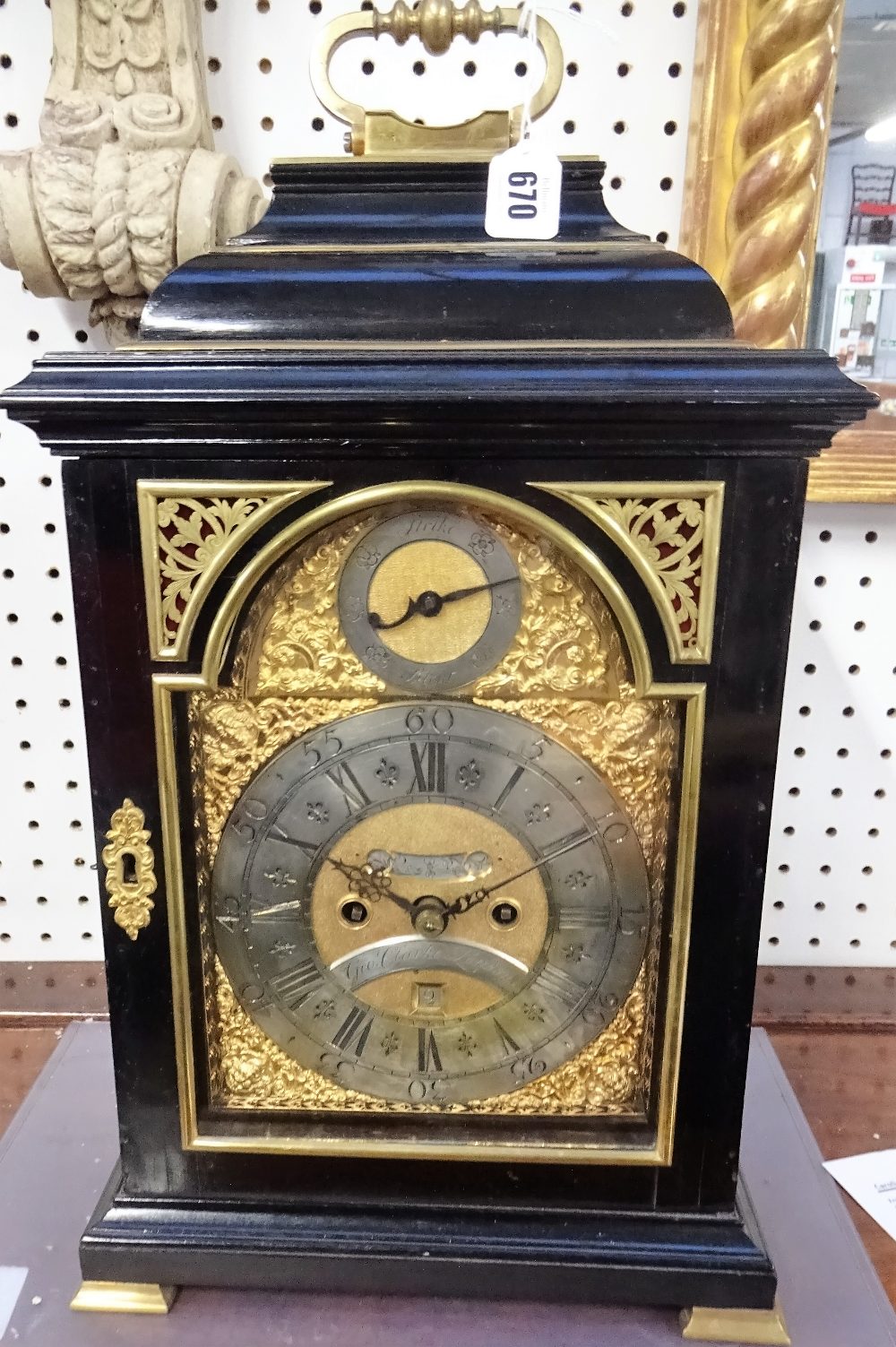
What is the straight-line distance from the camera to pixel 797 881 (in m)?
1.38

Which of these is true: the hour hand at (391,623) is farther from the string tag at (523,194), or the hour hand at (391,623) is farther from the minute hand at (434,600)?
the string tag at (523,194)

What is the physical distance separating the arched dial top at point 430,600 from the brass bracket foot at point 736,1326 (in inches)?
24.8

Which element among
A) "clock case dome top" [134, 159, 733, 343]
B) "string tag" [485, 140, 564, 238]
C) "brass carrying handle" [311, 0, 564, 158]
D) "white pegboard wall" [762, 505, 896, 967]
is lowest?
"white pegboard wall" [762, 505, 896, 967]

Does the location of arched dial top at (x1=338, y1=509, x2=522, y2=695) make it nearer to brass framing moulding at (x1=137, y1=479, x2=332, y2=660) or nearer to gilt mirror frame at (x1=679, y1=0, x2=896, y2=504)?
brass framing moulding at (x1=137, y1=479, x2=332, y2=660)

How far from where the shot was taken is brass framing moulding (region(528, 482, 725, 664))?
77 centimetres

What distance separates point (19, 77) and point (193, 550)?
72 centimetres

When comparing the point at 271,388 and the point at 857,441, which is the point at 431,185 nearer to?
the point at 271,388

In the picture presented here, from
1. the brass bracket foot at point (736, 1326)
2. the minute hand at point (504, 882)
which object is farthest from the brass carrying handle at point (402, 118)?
the brass bracket foot at point (736, 1326)

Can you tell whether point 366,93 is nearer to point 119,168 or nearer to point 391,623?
point 119,168

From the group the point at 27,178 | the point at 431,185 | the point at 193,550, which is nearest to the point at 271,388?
the point at 193,550

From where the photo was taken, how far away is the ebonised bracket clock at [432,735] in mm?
757

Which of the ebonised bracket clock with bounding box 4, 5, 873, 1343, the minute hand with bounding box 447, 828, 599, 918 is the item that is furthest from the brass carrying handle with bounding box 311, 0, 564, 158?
the minute hand with bounding box 447, 828, 599, 918

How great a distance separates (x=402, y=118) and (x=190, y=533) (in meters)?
0.41

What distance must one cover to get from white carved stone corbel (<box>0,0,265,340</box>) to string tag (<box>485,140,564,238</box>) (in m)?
0.34
